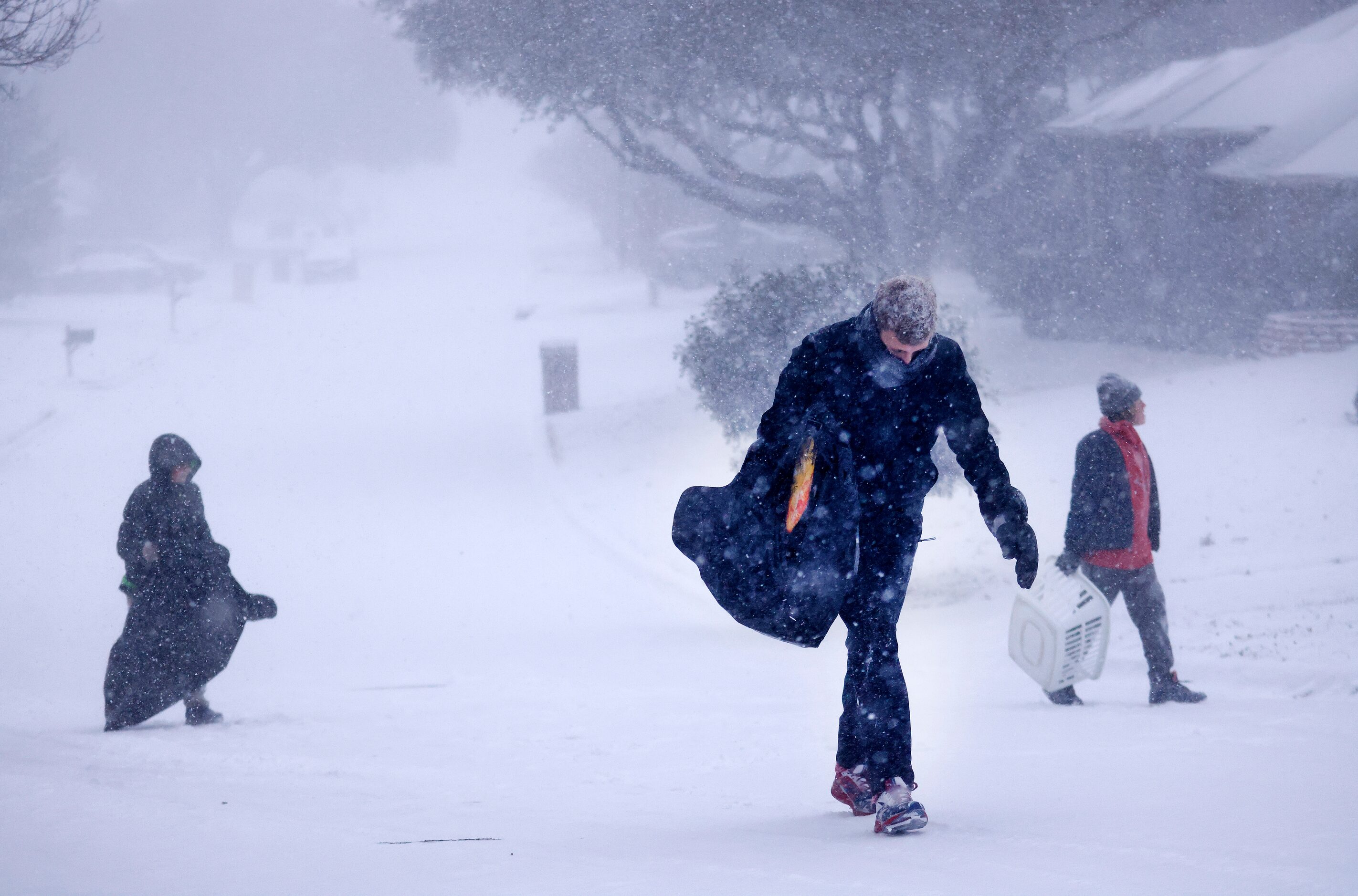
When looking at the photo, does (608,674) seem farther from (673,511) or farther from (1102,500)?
(673,511)

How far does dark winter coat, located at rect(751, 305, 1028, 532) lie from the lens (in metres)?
3.68

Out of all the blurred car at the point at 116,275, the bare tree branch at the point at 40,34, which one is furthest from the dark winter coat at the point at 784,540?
the blurred car at the point at 116,275

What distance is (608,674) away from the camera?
7.76 metres

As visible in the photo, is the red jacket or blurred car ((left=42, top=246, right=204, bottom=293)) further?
blurred car ((left=42, top=246, right=204, bottom=293))

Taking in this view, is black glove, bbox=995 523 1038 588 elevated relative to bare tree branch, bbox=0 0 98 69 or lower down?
lower down

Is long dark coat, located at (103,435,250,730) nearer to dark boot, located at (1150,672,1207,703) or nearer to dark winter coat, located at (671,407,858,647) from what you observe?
dark winter coat, located at (671,407,858,647)

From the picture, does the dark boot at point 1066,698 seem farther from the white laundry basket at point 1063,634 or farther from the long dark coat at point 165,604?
the long dark coat at point 165,604

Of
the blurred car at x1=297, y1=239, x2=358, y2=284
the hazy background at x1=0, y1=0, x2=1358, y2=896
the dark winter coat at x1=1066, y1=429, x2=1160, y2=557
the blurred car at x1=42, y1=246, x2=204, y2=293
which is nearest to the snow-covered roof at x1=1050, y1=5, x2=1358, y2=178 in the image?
the hazy background at x1=0, y1=0, x2=1358, y2=896

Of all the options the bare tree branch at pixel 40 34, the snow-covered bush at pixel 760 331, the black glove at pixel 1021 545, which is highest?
the bare tree branch at pixel 40 34

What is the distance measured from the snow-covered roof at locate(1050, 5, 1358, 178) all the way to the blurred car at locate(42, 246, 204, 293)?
29028 mm

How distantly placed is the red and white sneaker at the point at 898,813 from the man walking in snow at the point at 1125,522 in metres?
2.33

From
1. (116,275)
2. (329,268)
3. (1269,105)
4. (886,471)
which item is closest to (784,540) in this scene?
(886,471)

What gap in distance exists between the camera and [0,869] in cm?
343

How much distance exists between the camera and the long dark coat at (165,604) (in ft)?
19.6
